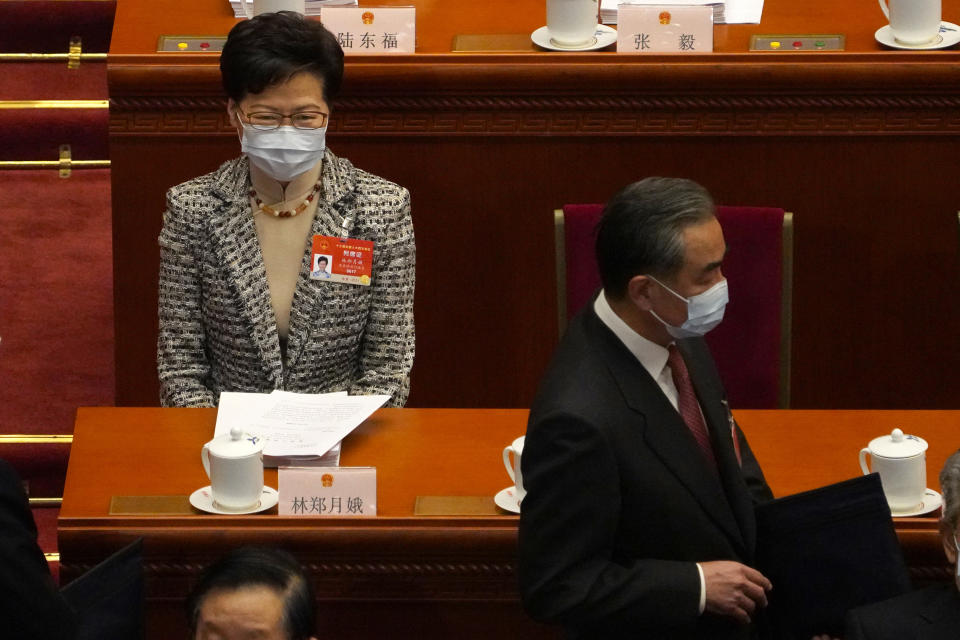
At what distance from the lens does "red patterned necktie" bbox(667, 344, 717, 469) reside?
187cm

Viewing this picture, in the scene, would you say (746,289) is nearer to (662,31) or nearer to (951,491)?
(662,31)

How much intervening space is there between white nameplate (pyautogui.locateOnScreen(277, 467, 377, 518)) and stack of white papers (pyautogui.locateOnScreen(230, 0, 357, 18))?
3.52 ft

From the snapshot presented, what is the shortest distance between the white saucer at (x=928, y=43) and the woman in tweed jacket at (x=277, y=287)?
85cm

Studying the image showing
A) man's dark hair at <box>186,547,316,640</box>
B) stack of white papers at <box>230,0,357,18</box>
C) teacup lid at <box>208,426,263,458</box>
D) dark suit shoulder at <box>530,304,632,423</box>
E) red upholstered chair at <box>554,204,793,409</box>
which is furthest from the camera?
stack of white papers at <box>230,0,357,18</box>

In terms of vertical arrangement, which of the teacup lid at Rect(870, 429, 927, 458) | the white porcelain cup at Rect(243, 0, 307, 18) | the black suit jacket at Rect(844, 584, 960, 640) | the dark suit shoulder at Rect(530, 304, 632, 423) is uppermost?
the white porcelain cup at Rect(243, 0, 307, 18)

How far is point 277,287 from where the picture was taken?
246 centimetres

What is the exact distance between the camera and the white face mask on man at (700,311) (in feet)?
5.91

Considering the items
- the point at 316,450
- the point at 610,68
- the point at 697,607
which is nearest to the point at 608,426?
the point at 697,607

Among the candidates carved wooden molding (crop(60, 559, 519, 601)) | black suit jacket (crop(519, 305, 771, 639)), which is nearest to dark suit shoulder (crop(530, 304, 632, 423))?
black suit jacket (crop(519, 305, 771, 639))

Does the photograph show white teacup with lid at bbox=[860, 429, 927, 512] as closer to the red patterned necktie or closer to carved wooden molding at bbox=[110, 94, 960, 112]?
the red patterned necktie

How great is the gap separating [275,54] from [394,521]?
0.63 metres

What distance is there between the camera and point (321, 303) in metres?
2.43

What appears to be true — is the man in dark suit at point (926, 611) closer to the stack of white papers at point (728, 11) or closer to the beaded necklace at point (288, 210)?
the beaded necklace at point (288, 210)

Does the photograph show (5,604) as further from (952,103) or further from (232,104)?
(952,103)
